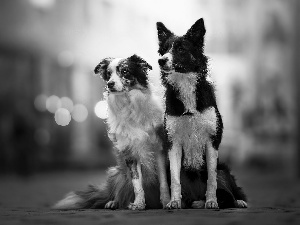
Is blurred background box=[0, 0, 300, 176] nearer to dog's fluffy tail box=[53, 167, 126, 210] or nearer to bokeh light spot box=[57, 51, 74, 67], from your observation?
bokeh light spot box=[57, 51, 74, 67]

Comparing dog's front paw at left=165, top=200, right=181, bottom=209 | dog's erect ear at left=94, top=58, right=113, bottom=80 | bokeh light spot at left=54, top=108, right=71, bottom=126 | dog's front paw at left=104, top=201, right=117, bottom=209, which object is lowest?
dog's front paw at left=104, top=201, right=117, bottom=209

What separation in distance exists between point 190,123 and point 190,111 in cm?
12

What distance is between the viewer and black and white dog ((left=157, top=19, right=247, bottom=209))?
570 cm

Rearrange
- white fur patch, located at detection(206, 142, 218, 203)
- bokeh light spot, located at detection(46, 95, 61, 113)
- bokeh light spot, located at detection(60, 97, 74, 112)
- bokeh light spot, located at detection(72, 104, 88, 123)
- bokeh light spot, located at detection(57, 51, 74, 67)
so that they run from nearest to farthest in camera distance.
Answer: white fur patch, located at detection(206, 142, 218, 203) → bokeh light spot, located at detection(57, 51, 74, 67) → bokeh light spot, located at detection(46, 95, 61, 113) → bokeh light spot, located at detection(60, 97, 74, 112) → bokeh light spot, located at detection(72, 104, 88, 123)

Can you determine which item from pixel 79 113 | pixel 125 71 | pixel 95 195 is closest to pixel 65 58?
pixel 79 113

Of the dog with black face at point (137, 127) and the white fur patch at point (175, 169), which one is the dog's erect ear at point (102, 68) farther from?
the white fur patch at point (175, 169)

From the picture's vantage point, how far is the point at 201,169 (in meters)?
5.97

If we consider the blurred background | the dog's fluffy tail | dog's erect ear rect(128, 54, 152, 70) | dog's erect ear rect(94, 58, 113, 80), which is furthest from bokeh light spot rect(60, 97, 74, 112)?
dog's erect ear rect(128, 54, 152, 70)

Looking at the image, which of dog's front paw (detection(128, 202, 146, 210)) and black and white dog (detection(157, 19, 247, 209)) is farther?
dog's front paw (detection(128, 202, 146, 210))

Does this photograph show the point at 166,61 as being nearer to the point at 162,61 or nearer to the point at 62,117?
the point at 162,61

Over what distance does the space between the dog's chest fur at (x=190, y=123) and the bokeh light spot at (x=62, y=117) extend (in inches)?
1092

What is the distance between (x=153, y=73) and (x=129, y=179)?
1.05 m

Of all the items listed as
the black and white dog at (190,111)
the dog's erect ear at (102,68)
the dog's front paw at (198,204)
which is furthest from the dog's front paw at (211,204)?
the dog's erect ear at (102,68)

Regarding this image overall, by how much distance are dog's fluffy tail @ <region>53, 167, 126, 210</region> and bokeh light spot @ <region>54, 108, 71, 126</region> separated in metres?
26.6
